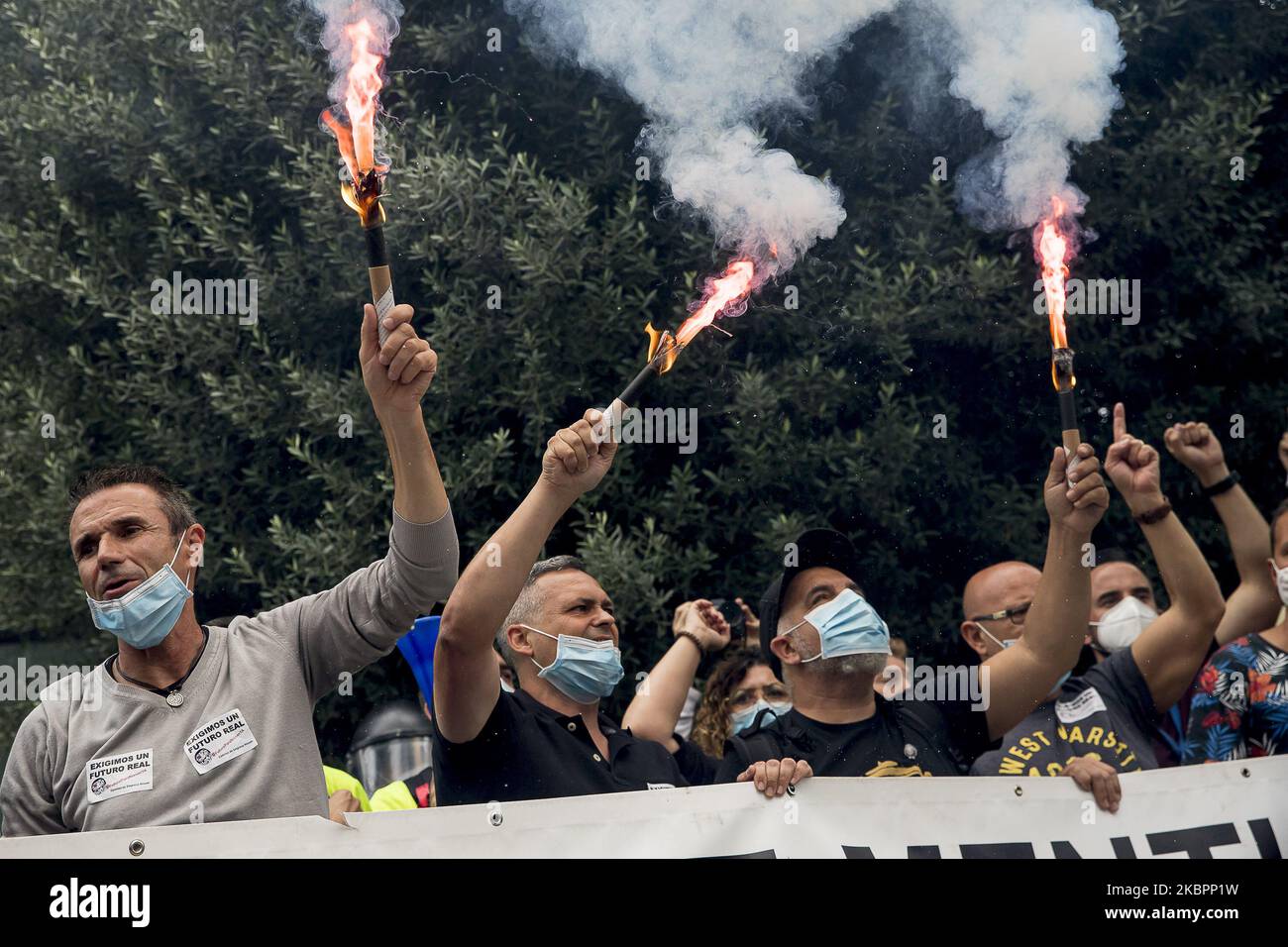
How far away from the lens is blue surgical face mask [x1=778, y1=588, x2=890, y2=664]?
4.36 m

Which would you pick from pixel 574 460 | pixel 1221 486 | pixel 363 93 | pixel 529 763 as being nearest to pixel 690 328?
pixel 574 460

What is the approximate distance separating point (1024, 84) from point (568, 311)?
2.29 metres

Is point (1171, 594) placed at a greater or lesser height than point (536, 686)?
greater

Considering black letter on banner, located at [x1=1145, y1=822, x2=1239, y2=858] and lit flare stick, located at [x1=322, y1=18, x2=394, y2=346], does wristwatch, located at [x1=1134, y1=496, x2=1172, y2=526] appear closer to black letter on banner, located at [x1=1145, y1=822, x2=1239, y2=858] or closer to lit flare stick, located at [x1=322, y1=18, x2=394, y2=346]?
black letter on banner, located at [x1=1145, y1=822, x2=1239, y2=858]

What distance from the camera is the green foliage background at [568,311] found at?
6.65 metres

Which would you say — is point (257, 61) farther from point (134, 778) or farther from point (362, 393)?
point (134, 778)

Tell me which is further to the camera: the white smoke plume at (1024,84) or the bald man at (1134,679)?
the white smoke plume at (1024,84)

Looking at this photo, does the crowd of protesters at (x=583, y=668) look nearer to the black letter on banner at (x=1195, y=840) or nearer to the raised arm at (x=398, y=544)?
the raised arm at (x=398, y=544)

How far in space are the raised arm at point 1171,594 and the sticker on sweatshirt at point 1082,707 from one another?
0.20m

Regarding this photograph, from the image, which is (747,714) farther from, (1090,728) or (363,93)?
(363,93)

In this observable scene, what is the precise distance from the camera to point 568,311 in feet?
21.9

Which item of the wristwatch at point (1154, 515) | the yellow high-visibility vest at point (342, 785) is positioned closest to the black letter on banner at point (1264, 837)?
the wristwatch at point (1154, 515)

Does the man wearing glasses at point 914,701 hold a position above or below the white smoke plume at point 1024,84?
below

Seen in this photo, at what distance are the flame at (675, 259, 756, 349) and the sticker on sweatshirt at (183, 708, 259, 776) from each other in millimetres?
1843
